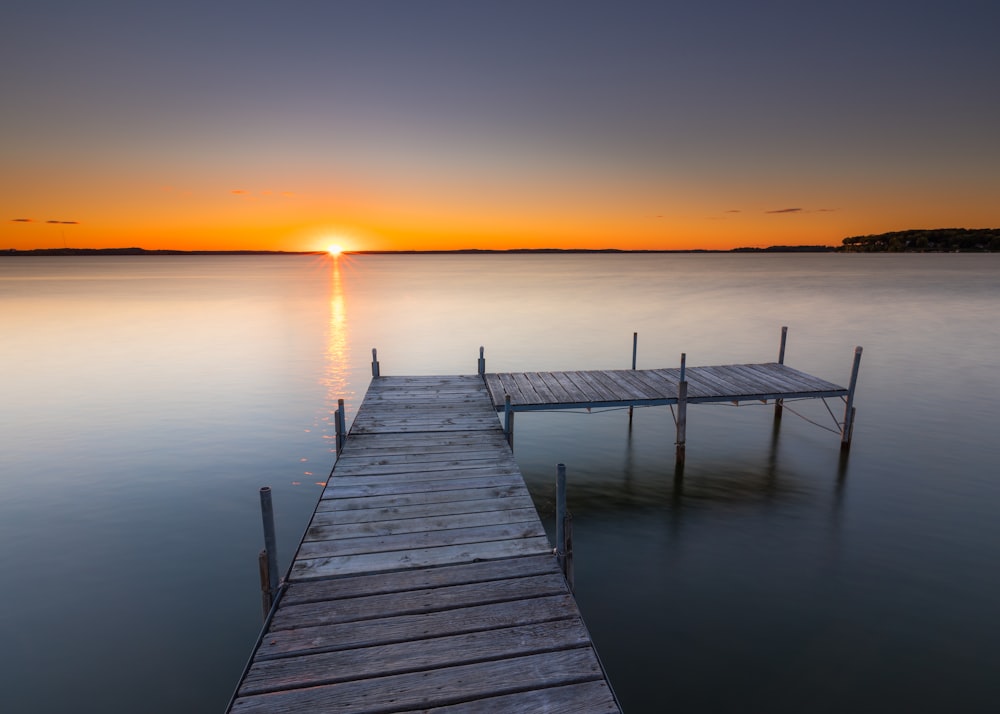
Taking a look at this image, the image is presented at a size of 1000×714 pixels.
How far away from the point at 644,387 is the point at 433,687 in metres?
12.1

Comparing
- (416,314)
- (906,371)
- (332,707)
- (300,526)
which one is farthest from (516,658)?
(416,314)

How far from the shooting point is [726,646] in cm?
885

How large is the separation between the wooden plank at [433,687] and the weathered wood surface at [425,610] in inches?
0.4

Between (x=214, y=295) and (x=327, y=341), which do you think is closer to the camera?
(x=327, y=341)

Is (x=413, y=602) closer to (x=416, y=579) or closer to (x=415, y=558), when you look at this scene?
(x=416, y=579)

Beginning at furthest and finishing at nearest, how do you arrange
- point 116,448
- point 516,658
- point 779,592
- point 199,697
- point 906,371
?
point 906,371
point 116,448
point 779,592
point 199,697
point 516,658

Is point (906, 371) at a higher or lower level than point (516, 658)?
lower

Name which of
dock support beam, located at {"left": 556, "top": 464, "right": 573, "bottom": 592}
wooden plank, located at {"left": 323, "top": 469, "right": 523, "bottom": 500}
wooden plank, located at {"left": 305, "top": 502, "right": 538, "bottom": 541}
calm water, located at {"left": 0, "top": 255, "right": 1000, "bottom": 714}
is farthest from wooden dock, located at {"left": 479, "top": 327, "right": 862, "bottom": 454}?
dock support beam, located at {"left": 556, "top": 464, "right": 573, "bottom": 592}

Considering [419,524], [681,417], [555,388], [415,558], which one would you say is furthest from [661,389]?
[415,558]

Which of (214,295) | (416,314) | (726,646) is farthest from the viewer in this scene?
(214,295)

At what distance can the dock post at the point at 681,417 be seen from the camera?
14.8 m

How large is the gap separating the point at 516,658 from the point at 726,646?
5.29m

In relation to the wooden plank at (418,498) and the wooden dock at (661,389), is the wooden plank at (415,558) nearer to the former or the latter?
the wooden plank at (418,498)

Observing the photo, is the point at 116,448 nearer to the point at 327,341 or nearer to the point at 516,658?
the point at 516,658
